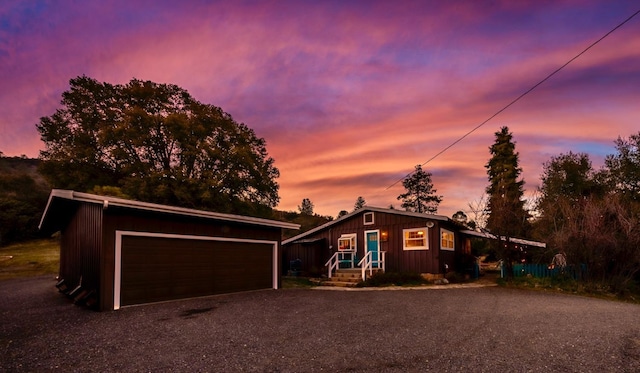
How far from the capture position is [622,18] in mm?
9164

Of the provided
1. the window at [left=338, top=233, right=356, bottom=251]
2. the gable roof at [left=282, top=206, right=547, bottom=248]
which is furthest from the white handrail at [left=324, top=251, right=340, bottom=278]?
the gable roof at [left=282, top=206, right=547, bottom=248]

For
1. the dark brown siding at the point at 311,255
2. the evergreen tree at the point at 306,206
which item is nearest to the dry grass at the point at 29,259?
the dark brown siding at the point at 311,255

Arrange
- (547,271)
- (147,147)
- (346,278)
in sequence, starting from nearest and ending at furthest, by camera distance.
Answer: (547,271)
(346,278)
(147,147)

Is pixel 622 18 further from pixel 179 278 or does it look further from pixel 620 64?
pixel 179 278

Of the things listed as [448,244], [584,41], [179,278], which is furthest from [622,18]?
[179,278]

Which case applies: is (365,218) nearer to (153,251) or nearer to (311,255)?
(311,255)

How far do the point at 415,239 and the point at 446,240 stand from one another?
1999mm

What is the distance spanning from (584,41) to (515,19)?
2481 millimetres

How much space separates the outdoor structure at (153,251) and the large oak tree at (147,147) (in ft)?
25.4

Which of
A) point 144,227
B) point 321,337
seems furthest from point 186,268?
point 321,337

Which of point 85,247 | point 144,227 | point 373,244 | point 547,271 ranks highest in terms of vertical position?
point 144,227

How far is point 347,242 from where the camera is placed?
69.3ft

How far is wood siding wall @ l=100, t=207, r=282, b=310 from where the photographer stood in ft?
29.8

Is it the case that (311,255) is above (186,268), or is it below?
below
